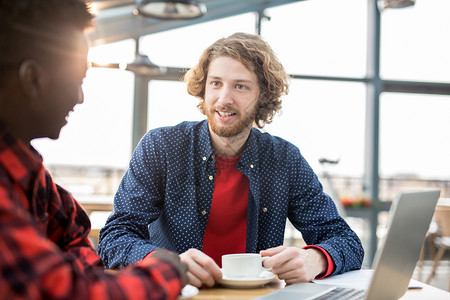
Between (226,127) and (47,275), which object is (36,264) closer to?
(47,275)

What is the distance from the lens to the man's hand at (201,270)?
3.46ft

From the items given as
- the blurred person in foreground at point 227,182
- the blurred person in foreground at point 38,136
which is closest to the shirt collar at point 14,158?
the blurred person in foreground at point 38,136

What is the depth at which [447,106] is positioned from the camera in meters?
5.88

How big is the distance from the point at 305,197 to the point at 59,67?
1.18 m

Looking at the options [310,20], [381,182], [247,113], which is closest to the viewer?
[247,113]

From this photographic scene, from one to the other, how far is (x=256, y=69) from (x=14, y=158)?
1305mm

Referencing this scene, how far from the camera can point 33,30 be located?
0.67 meters

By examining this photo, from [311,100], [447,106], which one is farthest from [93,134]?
[447,106]

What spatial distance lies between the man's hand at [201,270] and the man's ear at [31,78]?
1.76 feet

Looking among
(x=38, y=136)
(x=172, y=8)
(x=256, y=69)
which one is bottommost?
(x=38, y=136)

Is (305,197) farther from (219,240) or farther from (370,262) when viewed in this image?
(370,262)

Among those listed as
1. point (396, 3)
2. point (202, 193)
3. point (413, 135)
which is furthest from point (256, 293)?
point (413, 135)

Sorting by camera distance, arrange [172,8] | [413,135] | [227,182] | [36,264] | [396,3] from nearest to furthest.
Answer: [36,264]
[227,182]
[172,8]
[396,3]
[413,135]

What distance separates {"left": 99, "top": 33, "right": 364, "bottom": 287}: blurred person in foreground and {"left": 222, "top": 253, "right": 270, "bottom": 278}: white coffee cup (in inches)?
16.2
